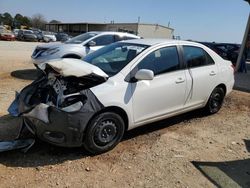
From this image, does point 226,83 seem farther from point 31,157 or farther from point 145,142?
point 31,157

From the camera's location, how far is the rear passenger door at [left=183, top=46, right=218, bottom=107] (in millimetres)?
5759

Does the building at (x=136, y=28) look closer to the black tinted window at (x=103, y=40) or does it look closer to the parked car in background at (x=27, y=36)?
the parked car in background at (x=27, y=36)

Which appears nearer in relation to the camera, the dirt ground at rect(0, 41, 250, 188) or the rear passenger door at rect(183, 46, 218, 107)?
the dirt ground at rect(0, 41, 250, 188)

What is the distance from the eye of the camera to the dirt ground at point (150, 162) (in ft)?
13.0

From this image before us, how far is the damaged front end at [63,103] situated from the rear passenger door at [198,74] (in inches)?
73.1

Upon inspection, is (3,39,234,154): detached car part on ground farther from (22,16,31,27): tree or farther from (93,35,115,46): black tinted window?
(22,16,31,27): tree

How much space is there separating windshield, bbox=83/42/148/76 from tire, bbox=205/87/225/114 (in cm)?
206

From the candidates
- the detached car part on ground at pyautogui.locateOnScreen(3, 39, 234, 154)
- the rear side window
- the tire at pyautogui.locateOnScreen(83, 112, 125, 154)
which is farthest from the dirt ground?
the rear side window

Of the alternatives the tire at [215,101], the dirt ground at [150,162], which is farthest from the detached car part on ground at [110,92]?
the tire at [215,101]

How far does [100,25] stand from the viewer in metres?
71.5

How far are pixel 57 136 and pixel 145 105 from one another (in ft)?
4.84

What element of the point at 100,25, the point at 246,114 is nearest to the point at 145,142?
the point at 246,114

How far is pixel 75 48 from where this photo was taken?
10.1 metres

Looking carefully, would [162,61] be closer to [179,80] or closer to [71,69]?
[179,80]
